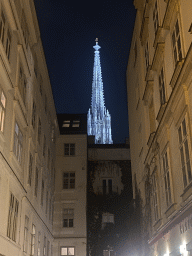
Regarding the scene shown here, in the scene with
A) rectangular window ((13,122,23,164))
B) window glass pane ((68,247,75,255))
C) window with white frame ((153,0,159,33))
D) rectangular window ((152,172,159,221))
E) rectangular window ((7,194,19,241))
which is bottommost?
window glass pane ((68,247,75,255))

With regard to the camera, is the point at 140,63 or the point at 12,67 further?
the point at 140,63

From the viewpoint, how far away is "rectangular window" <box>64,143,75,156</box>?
32.8m

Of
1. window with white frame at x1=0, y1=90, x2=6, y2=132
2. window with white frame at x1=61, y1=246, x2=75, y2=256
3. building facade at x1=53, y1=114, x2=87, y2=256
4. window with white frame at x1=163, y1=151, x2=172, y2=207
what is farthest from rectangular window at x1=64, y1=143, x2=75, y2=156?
window with white frame at x1=0, y1=90, x2=6, y2=132

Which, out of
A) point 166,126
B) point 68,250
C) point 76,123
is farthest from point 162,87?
point 76,123

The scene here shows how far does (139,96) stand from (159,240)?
9750mm

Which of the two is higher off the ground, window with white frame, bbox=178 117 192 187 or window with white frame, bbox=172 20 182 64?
window with white frame, bbox=172 20 182 64

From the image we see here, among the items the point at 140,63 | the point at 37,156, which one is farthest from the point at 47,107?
the point at 140,63

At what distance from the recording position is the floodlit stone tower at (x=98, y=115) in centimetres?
10678

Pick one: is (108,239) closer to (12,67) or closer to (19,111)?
(19,111)

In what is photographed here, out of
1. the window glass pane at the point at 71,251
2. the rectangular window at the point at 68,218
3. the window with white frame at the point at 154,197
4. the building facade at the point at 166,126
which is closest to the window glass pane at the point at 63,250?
the window glass pane at the point at 71,251

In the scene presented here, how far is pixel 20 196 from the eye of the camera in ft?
50.5

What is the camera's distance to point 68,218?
30359 mm

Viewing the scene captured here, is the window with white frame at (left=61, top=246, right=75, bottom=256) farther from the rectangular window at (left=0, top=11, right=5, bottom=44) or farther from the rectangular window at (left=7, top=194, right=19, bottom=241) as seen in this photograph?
the rectangular window at (left=0, top=11, right=5, bottom=44)

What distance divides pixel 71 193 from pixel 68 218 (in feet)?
7.40
